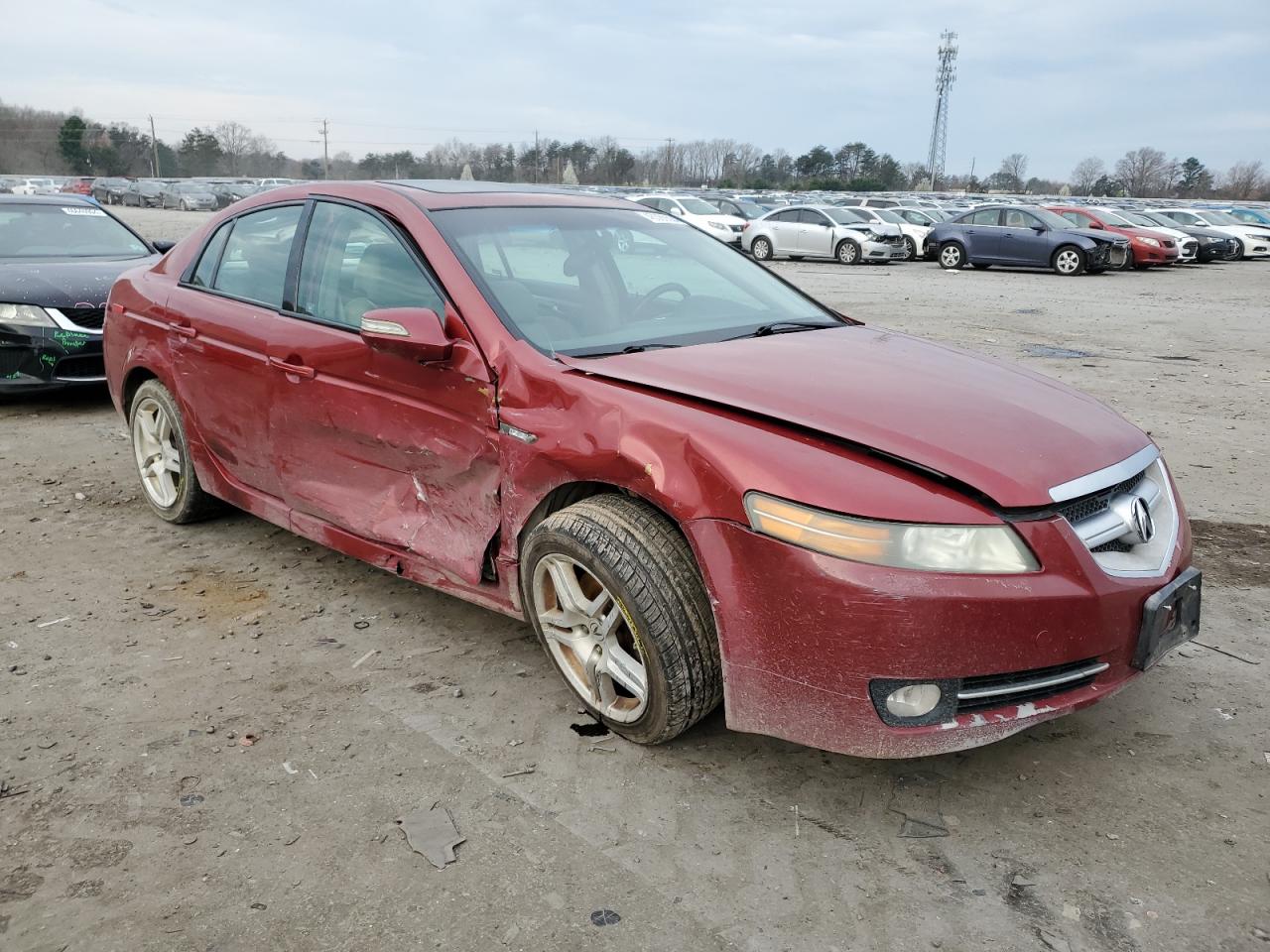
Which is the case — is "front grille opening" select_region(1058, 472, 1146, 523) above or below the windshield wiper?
below

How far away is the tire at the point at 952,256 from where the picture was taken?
2334 centimetres

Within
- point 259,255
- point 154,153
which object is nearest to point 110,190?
point 154,153

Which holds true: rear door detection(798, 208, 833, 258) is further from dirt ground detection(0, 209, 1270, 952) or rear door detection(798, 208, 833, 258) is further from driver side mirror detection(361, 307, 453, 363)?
driver side mirror detection(361, 307, 453, 363)

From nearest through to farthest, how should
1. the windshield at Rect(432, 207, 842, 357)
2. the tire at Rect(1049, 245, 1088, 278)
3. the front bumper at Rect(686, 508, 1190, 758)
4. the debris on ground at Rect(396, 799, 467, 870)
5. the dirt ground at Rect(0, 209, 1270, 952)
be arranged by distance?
the dirt ground at Rect(0, 209, 1270, 952) → the front bumper at Rect(686, 508, 1190, 758) → the debris on ground at Rect(396, 799, 467, 870) → the windshield at Rect(432, 207, 842, 357) → the tire at Rect(1049, 245, 1088, 278)

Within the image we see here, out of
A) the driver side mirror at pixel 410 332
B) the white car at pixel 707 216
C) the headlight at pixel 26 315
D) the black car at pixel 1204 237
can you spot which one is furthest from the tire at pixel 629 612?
the black car at pixel 1204 237

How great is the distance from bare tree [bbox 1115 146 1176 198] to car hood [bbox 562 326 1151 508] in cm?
9955

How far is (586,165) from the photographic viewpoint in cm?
9450

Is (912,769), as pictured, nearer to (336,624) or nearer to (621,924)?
(621,924)

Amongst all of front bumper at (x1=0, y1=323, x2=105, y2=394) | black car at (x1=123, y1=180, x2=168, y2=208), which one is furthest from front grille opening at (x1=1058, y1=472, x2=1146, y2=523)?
black car at (x1=123, y1=180, x2=168, y2=208)

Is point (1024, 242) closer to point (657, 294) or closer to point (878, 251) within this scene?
point (878, 251)

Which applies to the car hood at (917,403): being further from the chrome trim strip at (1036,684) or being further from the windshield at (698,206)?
the windshield at (698,206)

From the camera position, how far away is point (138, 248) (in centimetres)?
850

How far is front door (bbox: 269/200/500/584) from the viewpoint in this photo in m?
3.17

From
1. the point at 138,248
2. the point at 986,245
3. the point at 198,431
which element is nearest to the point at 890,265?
the point at 986,245
